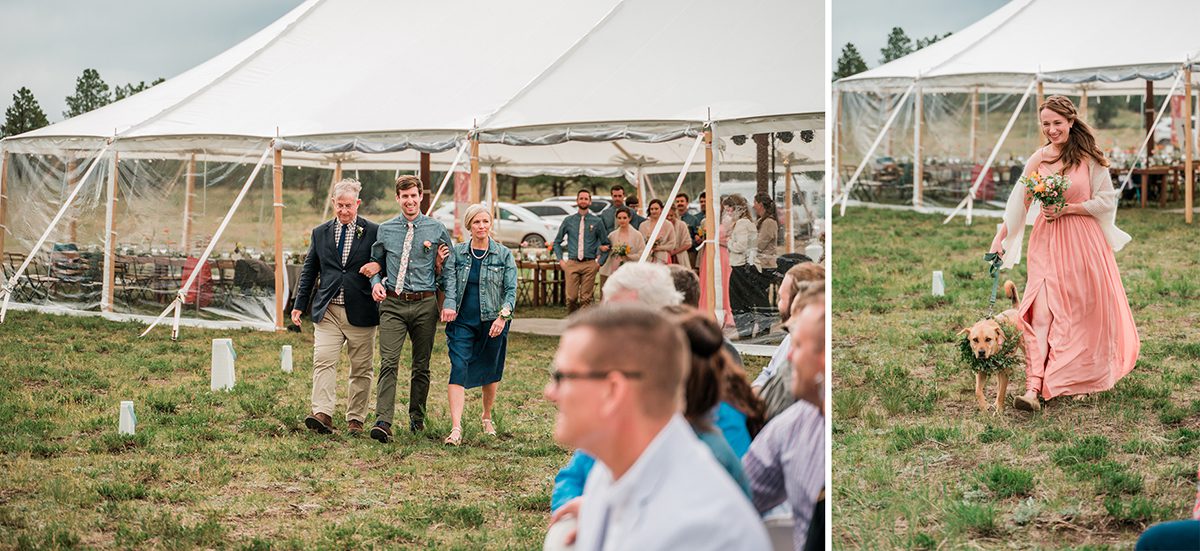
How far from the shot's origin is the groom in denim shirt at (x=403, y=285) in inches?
243

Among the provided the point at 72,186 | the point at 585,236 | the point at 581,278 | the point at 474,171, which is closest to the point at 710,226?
the point at 585,236

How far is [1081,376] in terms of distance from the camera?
225 inches

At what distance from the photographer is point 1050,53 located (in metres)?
14.8

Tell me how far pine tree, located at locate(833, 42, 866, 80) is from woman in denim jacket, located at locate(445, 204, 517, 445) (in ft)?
44.6

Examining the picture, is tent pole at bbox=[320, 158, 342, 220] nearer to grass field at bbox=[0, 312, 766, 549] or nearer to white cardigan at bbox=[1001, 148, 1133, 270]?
grass field at bbox=[0, 312, 766, 549]

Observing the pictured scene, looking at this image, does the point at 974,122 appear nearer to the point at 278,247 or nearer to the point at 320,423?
the point at 278,247

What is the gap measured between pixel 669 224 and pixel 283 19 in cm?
620

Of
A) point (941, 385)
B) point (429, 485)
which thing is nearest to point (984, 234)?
point (941, 385)

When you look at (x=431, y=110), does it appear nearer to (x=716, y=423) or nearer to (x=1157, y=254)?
(x=1157, y=254)

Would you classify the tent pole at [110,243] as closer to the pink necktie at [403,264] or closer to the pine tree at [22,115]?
the pine tree at [22,115]

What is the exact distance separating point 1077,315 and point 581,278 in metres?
5.51

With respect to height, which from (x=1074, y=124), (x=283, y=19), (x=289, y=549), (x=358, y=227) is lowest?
(x=289, y=549)

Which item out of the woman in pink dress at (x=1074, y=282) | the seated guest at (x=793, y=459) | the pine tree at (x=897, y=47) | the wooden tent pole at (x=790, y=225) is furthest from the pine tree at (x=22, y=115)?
the seated guest at (x=793, y=459)

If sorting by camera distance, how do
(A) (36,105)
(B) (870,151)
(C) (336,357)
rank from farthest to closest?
(B) (870,151)
(A) (36,105)
(C) (336,357)
